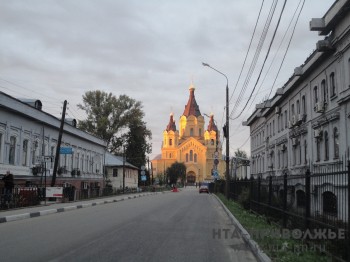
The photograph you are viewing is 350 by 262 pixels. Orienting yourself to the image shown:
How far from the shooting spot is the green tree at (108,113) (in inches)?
2960

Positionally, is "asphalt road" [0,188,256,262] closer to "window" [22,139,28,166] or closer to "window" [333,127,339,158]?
"window" [333,127,339,158]

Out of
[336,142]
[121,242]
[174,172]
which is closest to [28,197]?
[121,242]

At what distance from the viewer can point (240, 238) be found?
12.1 m

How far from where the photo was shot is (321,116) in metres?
23.6

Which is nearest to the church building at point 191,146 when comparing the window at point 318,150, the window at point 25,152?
the window at point 25,152

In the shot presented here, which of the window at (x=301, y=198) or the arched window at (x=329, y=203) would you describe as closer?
the arched window at (x=329, y=203)

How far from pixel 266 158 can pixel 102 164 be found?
24514 millimetres

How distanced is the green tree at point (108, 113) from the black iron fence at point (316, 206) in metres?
62.0

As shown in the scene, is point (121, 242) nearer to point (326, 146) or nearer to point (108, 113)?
point (326, 146)

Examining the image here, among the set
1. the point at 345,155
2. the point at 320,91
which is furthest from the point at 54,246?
the point at 320,91

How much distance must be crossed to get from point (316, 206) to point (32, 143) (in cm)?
2791

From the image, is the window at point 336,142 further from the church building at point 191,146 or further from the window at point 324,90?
the church building at point 191,146

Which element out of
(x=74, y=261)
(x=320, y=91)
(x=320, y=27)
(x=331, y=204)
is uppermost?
(x=320, y=27)

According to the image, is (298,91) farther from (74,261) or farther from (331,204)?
(74,261)
